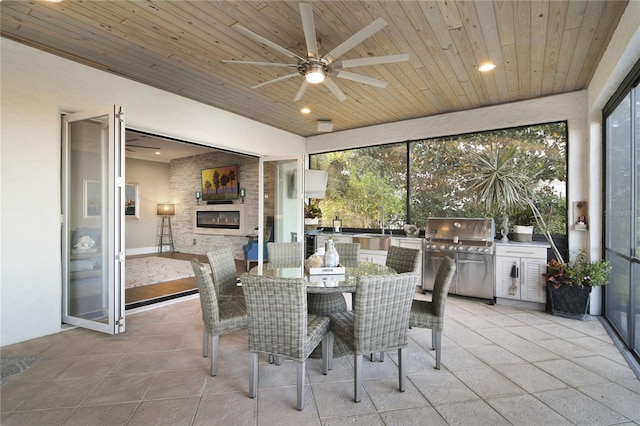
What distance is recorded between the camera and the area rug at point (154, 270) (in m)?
5.34

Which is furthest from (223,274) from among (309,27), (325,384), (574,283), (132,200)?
(132,200)

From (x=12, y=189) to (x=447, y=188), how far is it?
5279mm

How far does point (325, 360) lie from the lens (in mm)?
2383

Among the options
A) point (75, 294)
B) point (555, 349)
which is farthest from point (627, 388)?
point (75, 294)

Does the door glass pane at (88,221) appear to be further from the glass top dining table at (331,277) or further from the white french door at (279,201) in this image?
the white french door at (279,201)

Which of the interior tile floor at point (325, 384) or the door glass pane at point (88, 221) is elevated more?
the door glass pane at point (88, 221)

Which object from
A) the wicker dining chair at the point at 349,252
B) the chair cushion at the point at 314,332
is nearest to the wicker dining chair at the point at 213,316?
the chair cushion at the point at 314,332

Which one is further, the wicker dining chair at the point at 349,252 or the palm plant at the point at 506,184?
the palm plant at the point at 506,184

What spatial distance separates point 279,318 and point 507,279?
3.49m

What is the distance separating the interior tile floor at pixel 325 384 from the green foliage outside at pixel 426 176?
1981 mm

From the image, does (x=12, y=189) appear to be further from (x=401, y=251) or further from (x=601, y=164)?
(x=601, y=164)

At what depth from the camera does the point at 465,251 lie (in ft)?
14.1

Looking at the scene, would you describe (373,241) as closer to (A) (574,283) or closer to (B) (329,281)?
(A) (574,283)

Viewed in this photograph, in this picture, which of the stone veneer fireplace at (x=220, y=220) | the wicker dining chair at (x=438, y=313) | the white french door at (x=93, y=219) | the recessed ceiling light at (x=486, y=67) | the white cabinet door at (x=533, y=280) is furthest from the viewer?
the stone veneer fireplace at (x=220, y=220)
